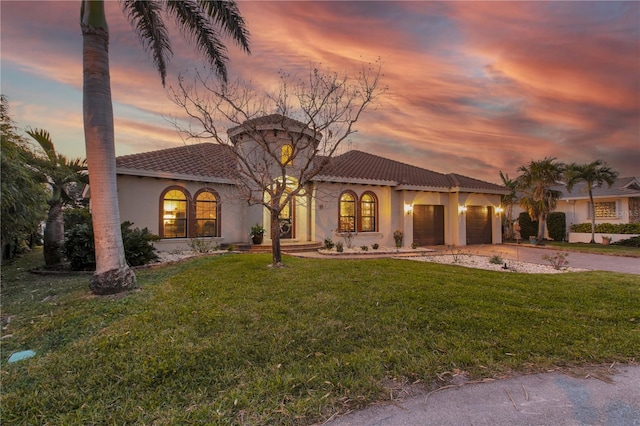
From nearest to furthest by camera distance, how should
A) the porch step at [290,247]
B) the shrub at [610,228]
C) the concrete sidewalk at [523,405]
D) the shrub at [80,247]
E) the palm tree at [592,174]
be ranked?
the concrete sidewalk at [523,405], the shrub at [80,247], the porch step at [290,247], the shrub at [610,228], the palm tree at [592,174]

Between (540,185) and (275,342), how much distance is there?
24373 mm

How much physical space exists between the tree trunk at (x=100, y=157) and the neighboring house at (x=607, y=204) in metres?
30.1

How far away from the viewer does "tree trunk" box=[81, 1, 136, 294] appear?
20.4ft

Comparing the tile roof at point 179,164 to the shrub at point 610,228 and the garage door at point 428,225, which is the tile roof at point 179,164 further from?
the shrub at point 610,228

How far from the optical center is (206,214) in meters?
14.2

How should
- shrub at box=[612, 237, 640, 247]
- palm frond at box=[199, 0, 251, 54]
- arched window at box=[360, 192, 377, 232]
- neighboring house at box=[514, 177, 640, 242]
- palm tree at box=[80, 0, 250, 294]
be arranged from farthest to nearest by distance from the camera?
1. neighboring house at box=[514, 177, 640, 242]
2. shrub at box=[612, 237, 640, 247]
3. arched window at box=[360, 192, 377, 232]
4. palm frond at box=[199, 0, 251, 54]
5. palm tree at box=[80, 0, 250, 294]

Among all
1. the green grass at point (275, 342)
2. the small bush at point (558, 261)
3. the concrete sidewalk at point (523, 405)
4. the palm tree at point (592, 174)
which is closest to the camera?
the concrete sidewalk at point (523, 405)

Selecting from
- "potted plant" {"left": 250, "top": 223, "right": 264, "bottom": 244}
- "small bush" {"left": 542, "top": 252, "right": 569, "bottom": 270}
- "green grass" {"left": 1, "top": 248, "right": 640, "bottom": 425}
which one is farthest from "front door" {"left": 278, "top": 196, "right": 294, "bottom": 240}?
"small bush" {"left": 542, "top": 252, "right": 569, "bottom": 270}

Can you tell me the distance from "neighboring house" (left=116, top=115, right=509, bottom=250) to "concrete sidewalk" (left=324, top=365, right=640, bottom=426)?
938cm

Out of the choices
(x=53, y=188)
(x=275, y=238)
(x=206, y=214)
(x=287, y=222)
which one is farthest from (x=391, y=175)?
(x=53, y=188)

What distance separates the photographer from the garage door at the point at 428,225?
18.0 metres

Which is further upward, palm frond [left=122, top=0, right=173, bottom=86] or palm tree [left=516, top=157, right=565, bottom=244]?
palm frond [left=122, top=0, right=173, bottom=86]

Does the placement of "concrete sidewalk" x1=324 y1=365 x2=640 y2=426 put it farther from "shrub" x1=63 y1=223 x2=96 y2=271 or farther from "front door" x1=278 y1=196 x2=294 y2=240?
"front door" x1=278 y1=196 x2=294 y2=240

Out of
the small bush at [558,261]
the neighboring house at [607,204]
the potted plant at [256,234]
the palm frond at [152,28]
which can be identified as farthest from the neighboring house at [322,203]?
the neighboring house at [607,204]
